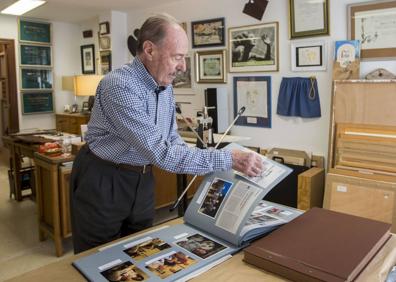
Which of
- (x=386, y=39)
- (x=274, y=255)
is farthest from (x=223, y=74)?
(x=274, y=255)

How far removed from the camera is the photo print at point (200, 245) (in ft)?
3.60

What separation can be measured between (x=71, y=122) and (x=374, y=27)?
15.1 feet

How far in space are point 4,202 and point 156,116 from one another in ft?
11.7

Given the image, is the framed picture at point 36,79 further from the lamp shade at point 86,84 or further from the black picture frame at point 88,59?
the lamp shade at point 86,84

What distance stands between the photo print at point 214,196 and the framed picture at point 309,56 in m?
2.63

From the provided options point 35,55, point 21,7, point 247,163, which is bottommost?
point 247,163

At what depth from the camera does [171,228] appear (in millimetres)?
1283

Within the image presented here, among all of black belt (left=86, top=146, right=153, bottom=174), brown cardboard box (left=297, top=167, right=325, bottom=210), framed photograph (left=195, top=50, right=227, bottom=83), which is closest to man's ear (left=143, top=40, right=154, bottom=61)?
Answer: black belt (left=86, top=146, right=153, bottom=174)

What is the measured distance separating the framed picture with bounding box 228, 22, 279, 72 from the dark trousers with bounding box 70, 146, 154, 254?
2731 mm

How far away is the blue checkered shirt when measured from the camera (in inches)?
47.1

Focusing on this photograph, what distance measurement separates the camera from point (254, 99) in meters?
4.11

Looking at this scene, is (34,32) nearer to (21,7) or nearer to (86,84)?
(21,7)

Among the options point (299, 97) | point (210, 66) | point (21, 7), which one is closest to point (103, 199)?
point (299, 97)

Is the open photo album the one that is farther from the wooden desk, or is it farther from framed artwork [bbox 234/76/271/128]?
framed artwork [bbox 234/76/271/128]
